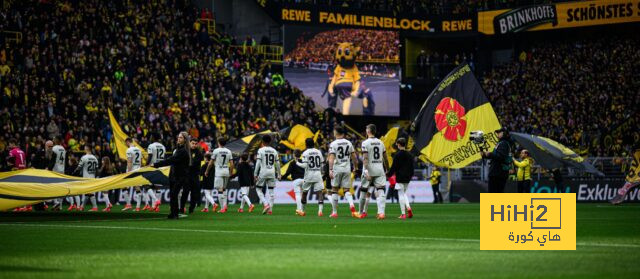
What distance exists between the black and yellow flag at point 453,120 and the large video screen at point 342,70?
22827 mm

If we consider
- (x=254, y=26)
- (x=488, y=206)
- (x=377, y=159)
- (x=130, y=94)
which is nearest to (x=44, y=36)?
(x=130, y=94)

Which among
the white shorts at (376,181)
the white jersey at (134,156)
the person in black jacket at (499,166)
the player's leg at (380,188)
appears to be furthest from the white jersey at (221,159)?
the person in black jacket at (499,166)

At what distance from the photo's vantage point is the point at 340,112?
5678cm

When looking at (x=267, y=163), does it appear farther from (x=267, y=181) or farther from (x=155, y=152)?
(x=155, y=152)

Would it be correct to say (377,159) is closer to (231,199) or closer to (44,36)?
(231,199)

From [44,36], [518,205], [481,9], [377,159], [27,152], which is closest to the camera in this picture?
[518,205]

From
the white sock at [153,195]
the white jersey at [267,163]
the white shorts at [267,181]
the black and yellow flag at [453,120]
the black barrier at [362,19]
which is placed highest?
the black barrier at [362,19]

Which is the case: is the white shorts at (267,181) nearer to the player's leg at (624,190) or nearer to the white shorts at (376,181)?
the white shorts at (376,181)

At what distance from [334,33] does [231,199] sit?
20.6 meters

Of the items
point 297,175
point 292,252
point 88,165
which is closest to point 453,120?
point 297,175

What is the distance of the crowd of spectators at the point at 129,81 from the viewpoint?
132 ft

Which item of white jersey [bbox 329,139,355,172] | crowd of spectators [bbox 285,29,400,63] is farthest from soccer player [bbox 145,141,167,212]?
crowd of spectators [bbox 285,29,400,63]

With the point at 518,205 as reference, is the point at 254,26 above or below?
above

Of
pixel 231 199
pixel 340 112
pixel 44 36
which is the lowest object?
pixel 231 199
